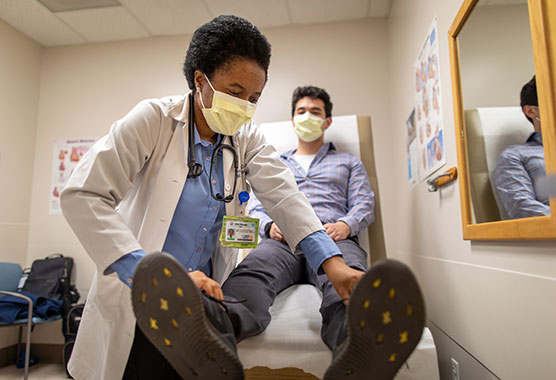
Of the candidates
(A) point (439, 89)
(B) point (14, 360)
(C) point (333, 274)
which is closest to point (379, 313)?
(C) point (333, 274)

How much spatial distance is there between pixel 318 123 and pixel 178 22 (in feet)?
5.47

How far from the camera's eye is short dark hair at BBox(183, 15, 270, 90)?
1028 mm

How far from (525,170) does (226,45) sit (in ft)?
2.78

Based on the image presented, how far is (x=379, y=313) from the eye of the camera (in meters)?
0.60

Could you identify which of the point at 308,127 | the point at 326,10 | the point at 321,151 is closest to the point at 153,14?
the point at 326,10

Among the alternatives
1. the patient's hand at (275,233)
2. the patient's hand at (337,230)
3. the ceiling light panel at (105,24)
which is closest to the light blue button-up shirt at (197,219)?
the patient's hand at (275,233)

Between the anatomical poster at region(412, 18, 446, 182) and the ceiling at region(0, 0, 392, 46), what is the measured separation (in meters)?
1.13

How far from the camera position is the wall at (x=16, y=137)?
2.88m

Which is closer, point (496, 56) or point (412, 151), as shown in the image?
point (496, 56)

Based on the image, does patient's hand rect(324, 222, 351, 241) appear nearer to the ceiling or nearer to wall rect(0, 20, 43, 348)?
the ceiling

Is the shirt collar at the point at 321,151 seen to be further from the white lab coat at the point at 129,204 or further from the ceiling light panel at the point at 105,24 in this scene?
the ceiling light panel at the point at 105,24

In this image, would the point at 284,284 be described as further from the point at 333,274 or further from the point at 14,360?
the point at 14,360

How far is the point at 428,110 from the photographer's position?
173 centimetres

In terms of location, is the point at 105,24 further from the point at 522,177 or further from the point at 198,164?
the point at 522,177
